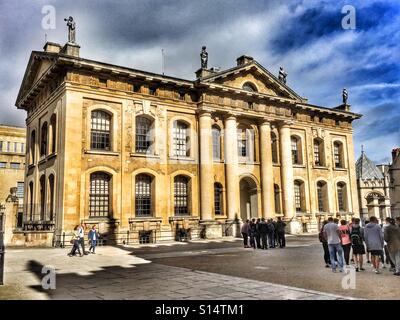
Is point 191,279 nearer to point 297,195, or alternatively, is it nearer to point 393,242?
point 393,242

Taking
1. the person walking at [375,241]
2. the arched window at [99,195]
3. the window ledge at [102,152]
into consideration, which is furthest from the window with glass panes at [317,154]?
the person walking at [375,241]

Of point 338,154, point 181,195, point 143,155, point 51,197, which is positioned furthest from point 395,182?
point 51,197

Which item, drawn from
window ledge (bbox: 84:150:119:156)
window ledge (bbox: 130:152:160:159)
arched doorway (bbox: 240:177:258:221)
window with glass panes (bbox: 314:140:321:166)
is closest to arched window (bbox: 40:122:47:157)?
window ledge (bbox: 84:150:119:156)

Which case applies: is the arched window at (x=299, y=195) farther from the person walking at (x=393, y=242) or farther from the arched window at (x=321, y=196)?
the person walking at (x=393, y=242)

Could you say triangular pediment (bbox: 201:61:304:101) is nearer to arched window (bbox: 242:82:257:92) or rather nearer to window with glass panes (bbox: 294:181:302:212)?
arched window (bbox: 242:82:257:92)

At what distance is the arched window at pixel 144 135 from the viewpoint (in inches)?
1028

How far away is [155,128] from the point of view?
26453mm

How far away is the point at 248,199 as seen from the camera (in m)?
31.8

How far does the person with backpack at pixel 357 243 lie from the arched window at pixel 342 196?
1014 inches

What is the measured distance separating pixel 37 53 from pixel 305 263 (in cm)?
2285

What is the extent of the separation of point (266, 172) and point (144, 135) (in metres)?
10.5

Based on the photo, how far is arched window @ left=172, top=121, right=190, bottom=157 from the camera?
27656mm

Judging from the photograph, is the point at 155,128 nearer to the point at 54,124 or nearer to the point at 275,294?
the point at 54,124

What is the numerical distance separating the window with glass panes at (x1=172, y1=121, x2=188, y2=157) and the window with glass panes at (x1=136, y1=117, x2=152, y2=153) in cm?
202
